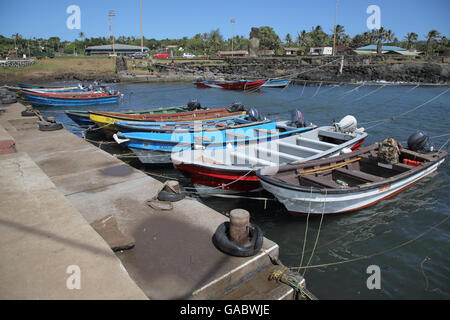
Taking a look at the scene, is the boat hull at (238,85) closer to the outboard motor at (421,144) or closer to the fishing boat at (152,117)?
the fishing boat at (152,117)

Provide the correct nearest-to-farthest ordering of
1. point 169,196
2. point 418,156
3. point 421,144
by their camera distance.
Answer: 1. point 169,196
2. point 418,156
3. point 421,144

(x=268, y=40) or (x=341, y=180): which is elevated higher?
(x=268, y=40)

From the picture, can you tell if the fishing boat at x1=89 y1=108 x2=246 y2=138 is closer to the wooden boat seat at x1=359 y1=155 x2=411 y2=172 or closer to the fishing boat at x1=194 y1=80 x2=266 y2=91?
the wooden boat seat at x1=359 y1=155 x2=411 y2=172

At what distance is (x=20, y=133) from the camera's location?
10.8m

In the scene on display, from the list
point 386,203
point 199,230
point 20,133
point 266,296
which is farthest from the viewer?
point 20,133

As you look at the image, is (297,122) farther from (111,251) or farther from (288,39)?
(288,39)

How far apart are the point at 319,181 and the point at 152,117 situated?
1016 cm

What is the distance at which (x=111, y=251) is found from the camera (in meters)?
3.85

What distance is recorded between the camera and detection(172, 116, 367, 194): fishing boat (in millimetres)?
7992

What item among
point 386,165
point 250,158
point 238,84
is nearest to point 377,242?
point 386,165

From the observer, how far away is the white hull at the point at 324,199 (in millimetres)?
6891

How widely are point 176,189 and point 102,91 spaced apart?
84.2ft
